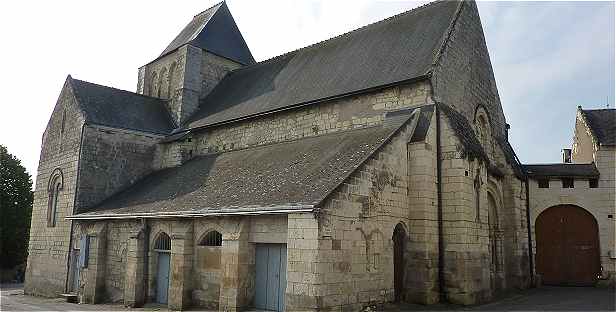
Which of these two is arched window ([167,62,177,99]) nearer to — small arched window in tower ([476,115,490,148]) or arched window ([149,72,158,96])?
arched window ([149,72,158,96])

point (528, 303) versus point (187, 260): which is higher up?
point (187, 260)

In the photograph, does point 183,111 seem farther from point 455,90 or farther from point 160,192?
point 455,90

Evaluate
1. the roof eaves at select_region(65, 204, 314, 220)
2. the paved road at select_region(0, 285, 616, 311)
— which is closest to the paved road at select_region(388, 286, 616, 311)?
the paved road at select_region(0, 285, 616, 311)

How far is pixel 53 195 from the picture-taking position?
19703mm

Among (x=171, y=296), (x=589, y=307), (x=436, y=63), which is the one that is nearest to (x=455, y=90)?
(x=436, y=63)

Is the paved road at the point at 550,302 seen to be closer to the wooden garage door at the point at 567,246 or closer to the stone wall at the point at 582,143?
the wooden garage door at the point at 567,246

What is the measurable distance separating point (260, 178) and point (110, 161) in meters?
8.76

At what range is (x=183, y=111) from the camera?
21516 mm

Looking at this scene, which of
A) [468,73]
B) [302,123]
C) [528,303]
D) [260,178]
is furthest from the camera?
[302,123]

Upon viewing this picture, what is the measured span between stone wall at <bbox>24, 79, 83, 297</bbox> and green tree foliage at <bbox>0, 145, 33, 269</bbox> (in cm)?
1107

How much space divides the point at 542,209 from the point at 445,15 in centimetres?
805

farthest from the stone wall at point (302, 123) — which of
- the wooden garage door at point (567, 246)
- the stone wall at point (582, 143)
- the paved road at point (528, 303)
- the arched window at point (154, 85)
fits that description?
the stone wall at point (582, 143)

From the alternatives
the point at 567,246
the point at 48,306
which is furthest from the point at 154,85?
the point at 567,246

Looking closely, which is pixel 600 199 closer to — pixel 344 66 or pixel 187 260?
pixel 344 66
